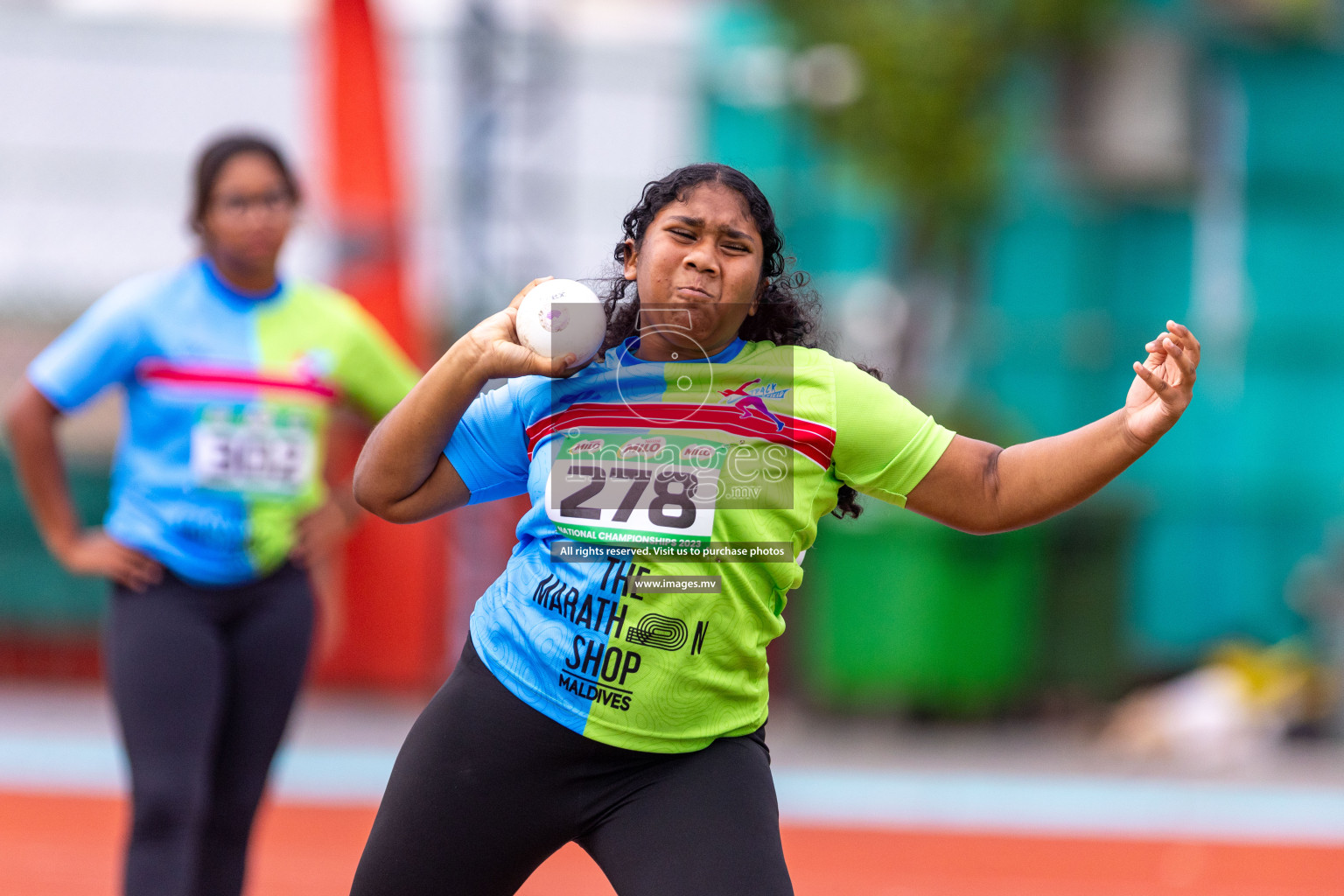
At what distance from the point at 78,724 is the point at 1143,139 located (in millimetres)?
10709

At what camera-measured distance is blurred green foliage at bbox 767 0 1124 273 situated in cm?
1315

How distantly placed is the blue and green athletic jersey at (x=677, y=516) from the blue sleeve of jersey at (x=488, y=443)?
0.07m

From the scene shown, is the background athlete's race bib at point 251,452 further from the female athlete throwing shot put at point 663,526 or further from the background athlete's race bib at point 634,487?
the background athlete's race bib at point 634,487

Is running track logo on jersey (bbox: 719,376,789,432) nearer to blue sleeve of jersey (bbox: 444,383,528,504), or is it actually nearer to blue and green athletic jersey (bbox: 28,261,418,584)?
blue sleeve of jersey (bbox: 444,383,528,504)

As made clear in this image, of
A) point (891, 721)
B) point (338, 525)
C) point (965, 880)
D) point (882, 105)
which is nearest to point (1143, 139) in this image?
point (882, 105)

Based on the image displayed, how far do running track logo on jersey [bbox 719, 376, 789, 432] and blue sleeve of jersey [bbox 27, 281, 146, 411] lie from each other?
2.00 meters

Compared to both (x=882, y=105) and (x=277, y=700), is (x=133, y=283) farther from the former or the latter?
(x=882, y=105)

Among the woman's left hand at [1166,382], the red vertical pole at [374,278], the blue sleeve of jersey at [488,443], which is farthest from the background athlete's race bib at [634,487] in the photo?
the red vertical pole at [374,278]

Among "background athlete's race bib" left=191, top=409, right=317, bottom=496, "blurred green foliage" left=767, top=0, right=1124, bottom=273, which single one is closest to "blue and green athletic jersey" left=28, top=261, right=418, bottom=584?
"background athlete's race bib" left=191, top=409, right=317, bottom=496

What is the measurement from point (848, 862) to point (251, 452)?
4.17 meters

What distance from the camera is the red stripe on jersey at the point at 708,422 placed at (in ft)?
8.88

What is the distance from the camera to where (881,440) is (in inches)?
106

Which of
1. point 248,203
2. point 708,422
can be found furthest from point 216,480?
point 708,422

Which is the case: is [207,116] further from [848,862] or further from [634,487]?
[634,487]
